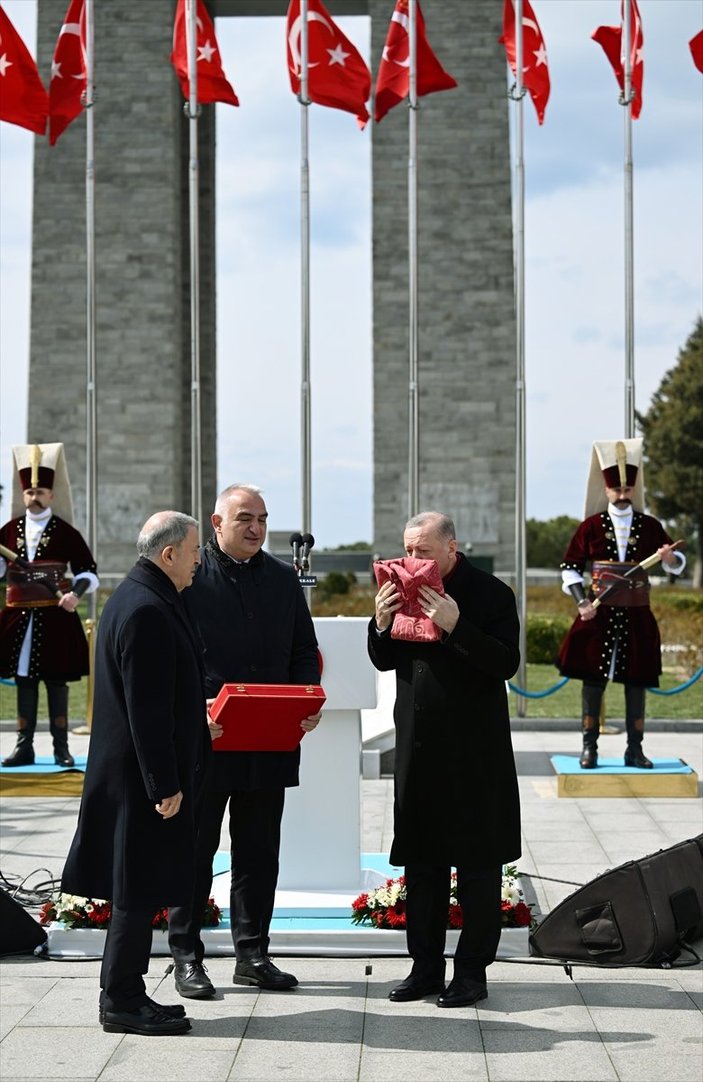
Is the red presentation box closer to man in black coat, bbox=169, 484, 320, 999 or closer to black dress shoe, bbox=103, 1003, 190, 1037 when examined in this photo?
man in black coat, bbox=169, 484, 320, 999

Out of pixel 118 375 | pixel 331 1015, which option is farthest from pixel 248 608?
pixel 118 375

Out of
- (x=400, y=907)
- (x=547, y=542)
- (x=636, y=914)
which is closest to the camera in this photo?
(x=636, y=914)

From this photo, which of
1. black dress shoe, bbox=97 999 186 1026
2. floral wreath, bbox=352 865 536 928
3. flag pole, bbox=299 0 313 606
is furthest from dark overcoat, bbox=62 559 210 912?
flag pole, bbox=299 0 313 606

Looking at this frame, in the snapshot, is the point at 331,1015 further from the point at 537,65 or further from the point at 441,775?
the point at 537,65

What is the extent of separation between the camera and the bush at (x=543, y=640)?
18672 millimetres

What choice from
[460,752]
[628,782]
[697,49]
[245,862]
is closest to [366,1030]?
[245,862]

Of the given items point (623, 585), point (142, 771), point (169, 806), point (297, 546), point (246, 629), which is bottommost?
point (169, 806)

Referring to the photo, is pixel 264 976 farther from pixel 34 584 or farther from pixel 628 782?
pixel 34 584

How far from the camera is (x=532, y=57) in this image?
43.5 feet

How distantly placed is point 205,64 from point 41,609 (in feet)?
20.6

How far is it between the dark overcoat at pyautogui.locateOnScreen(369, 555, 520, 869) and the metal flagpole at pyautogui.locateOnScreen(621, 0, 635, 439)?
7290 millimetres

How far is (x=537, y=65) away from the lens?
1323 centimetres

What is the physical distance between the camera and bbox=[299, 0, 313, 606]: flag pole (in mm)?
13086

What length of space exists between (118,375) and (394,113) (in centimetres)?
691
